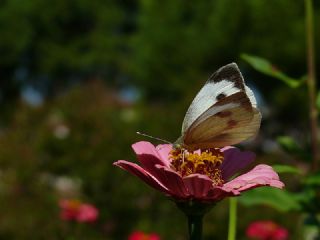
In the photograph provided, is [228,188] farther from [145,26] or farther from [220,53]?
[145,26]

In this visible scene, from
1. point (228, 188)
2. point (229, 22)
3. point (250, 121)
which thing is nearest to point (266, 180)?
point (228, 188)

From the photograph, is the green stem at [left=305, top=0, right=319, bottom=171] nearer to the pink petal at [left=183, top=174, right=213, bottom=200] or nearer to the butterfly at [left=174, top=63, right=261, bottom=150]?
the butterfly at [left=174, top=63, right=261, bottom=150]

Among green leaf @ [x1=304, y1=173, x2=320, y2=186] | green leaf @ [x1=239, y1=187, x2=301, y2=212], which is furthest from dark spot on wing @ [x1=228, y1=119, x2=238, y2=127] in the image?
green leaf @ [x1=239, y1=187, x2=301, y2=212]

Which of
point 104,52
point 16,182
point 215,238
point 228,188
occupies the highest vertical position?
point 104,52

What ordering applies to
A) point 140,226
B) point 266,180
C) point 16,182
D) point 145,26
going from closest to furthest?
1. point 266,180
2. point 140,226
3. point 16,182
4. point 145,26

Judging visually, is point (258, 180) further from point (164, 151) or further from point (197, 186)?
point (164, 151)

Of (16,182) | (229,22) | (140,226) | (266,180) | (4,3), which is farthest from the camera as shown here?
(4,3)

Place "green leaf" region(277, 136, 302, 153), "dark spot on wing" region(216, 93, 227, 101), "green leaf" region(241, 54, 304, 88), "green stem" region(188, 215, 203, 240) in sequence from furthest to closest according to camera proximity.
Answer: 1. "green leaf" region(277, 136, 302, 153)
2. "green leaf" region(241, 54, 304, 88)
3. "dark spot on wing" region(216, 93, 227, 101)
4. "green stem" region(188, 215, 203, 240)
